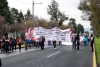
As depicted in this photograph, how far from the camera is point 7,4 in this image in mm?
68438

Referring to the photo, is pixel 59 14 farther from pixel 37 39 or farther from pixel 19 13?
pixel 37 39

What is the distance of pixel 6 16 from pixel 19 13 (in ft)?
125

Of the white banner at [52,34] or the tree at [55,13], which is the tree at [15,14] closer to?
the tree at [55,13]

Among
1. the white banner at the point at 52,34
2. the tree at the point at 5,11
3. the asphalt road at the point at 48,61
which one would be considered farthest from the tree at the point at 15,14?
the asphalt road at the point at 48,61

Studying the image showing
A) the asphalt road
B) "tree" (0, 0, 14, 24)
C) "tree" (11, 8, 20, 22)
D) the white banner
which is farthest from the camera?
"tree" (11, 8, 20, 22)

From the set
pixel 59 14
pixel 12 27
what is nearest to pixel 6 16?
pixel 12 27

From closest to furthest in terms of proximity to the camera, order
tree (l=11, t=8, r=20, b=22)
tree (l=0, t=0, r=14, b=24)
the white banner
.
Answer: the white banner, tree (l=0, t=0, r=14, b=24), tree (l=11, t=8, r=20, b=22)

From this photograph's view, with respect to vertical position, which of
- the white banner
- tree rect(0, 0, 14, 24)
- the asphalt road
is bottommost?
the asphalt road

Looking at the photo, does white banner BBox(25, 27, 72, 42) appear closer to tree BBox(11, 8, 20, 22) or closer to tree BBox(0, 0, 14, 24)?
tree BBox(0, 0, 14, 24)

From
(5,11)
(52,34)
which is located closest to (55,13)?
(5,11)

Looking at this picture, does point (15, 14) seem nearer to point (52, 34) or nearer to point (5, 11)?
point (5, 11)

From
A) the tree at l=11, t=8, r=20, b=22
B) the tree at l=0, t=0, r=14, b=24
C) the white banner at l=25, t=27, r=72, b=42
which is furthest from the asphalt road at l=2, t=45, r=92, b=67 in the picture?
the tree at l=11, t=8, r=20, b=22

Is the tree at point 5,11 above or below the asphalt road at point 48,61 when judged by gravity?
above

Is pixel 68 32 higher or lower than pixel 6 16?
lower
